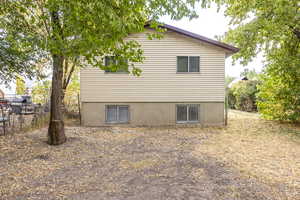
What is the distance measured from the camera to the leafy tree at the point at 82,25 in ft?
13.3

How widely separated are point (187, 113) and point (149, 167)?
651 cm

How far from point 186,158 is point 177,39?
23.4 feet

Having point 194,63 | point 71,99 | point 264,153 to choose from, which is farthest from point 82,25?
point 71,99

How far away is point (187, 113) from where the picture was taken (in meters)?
10.9

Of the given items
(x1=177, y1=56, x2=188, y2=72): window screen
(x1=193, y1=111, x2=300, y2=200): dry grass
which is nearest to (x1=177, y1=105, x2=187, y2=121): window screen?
(x1=177, y1=56, x2=188, y2=72): window screen

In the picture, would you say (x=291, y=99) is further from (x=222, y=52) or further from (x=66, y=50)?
(x=66, y=50)

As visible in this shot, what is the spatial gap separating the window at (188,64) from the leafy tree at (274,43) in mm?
2806

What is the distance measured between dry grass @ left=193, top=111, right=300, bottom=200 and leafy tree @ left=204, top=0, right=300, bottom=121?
197 centimetres

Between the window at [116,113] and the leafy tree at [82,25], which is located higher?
the leafy tree at [82,25]

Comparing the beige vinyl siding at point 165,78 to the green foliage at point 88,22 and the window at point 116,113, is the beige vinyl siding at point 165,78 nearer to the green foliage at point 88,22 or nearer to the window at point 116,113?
the window at point 116,113

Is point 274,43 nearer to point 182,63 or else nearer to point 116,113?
point 182,63

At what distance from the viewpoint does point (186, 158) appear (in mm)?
5477

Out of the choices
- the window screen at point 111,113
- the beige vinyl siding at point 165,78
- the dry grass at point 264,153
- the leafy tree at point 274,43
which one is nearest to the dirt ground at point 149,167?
the dry grass at point 264,153

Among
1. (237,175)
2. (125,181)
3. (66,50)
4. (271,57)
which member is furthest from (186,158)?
(271,57)
